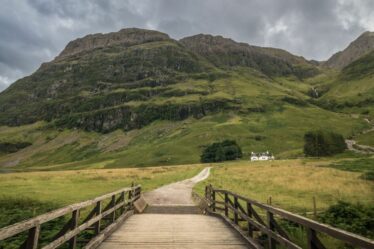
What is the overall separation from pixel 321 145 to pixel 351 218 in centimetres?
12044

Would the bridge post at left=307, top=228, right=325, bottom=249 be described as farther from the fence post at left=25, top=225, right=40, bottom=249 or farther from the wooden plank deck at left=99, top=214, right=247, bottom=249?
the fence post at left=25, top=225, right=40, bottom=249

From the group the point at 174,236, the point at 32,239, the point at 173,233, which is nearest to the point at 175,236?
the point at 174,236

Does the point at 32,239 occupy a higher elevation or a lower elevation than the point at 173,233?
higher

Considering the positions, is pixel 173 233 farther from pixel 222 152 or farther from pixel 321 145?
pixel 222 152

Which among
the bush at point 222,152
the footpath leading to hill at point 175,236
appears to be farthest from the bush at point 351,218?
the bush at point 222,152

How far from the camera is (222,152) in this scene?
157 m

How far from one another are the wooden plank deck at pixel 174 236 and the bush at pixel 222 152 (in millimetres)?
141153

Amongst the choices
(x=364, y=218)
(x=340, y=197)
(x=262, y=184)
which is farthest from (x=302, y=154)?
(x=364, y=218)

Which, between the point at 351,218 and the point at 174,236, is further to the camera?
the point at 351,218

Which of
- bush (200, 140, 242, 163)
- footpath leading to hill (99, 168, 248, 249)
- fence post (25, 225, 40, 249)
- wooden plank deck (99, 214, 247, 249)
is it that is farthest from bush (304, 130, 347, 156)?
fence post (25, 225, 40, 249)

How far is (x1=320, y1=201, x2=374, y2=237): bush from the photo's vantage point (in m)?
17.5

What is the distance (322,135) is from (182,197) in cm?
11223

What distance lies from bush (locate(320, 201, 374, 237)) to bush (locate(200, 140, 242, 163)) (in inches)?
5307

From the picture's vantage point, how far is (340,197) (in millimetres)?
34406
